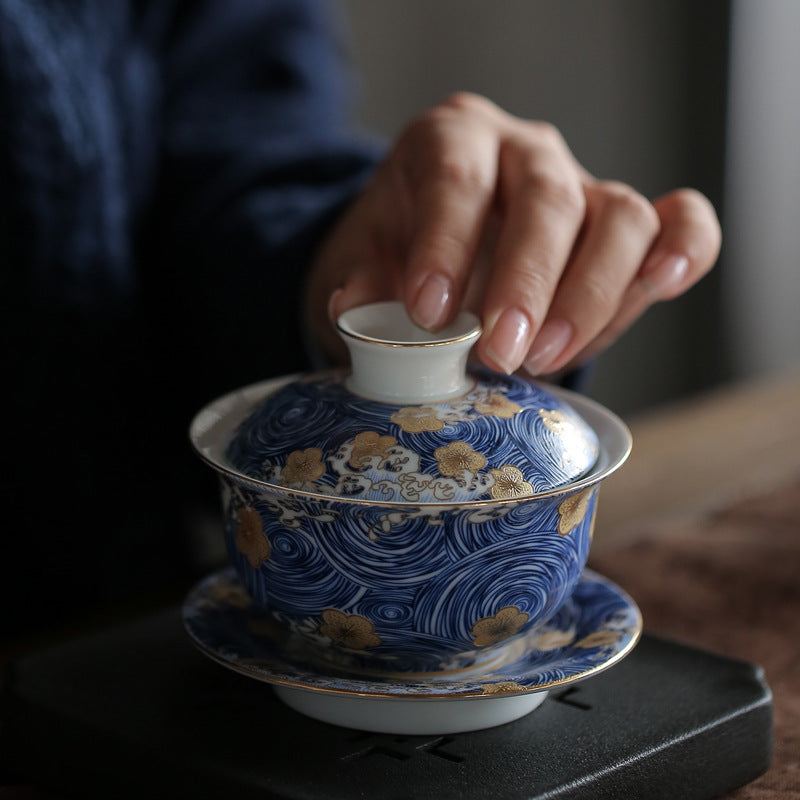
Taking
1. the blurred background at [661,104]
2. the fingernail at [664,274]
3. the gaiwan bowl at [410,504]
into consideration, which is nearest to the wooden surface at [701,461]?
the fingernail at [664,274]

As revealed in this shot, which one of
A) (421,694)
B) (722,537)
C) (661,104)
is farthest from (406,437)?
(661,104)

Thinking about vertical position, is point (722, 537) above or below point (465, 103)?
below

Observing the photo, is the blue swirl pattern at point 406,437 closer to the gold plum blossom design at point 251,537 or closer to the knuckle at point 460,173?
the gold plum blossom design at point 251,537

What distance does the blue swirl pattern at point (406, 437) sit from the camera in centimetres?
46

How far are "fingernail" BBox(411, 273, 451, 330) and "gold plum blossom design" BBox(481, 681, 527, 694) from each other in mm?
185

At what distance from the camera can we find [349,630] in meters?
0.49

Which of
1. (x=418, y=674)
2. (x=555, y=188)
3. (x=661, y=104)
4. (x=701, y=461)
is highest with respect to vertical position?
(x=555, y=188)

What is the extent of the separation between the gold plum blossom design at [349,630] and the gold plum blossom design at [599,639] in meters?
0.11

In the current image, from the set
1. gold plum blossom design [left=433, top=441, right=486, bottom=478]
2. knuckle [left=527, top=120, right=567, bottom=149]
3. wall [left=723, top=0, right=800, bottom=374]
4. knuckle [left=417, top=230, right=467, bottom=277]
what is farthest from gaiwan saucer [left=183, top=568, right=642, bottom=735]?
wall [left=723, top=0, right=800, bottom=374]

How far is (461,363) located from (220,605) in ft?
0.64

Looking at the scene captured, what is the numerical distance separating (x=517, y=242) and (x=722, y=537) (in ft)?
1.29

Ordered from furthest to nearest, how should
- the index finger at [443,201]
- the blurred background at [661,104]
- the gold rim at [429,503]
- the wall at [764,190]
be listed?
the wall at [764,190]
the blurred background at [661,104]
the index finger at [443,201]
the gold rim at [429,503]

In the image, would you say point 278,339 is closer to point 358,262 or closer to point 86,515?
point 358,262

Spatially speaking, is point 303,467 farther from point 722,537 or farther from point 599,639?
point 722,537
